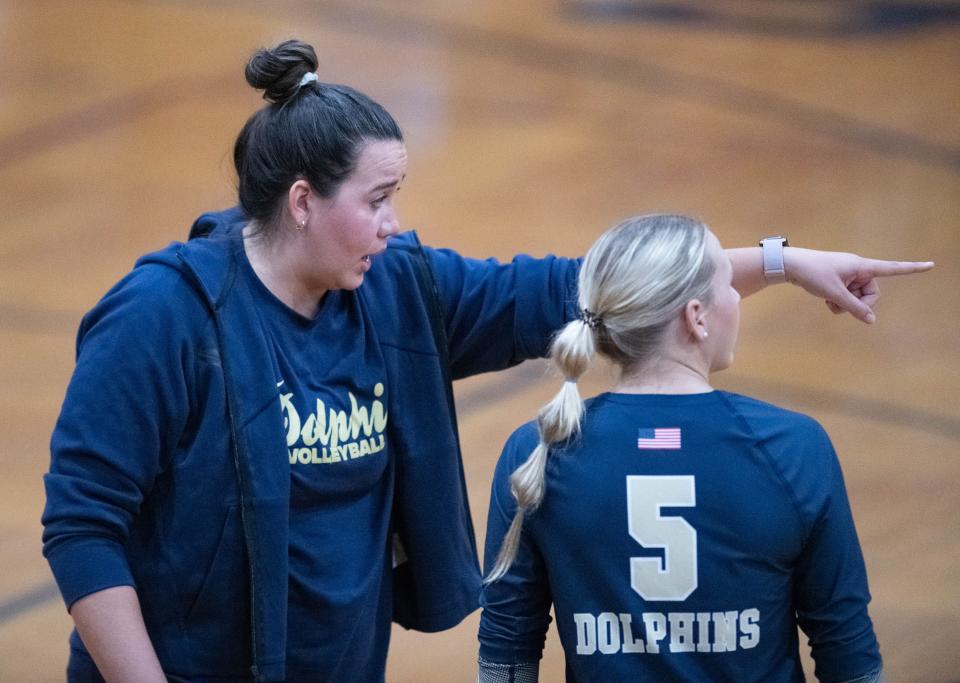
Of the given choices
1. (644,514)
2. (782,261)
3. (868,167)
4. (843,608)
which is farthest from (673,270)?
(868,167)

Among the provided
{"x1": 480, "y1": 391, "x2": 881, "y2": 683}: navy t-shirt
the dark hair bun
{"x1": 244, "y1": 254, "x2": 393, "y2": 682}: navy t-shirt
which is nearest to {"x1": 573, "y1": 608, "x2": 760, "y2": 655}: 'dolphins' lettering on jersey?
{"x1": 480, "y1": 391, "x2": 881, "y2": 683}: navy t-shirt

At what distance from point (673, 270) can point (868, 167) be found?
3.18 m

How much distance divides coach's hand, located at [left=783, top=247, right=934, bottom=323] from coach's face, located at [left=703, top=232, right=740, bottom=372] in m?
0.42

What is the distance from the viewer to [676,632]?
1386mm

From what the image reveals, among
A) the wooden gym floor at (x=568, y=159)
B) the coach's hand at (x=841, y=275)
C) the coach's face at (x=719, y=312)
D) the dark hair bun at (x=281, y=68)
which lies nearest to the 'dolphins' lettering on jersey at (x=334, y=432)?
the dark hair bun at (x=281, y=68)

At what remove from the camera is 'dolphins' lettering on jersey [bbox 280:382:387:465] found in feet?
5.57

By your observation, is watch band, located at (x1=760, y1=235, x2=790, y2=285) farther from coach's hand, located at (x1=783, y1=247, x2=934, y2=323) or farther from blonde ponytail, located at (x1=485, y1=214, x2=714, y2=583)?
blonde ponytail, located at (x1=485, y1=214, x2=714, y2=583)

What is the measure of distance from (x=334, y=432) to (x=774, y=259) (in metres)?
0.68

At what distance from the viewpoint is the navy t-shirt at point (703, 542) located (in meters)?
1.37

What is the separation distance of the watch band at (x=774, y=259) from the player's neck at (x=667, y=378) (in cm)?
50

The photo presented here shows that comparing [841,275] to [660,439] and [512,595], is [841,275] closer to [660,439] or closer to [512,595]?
[660,439]

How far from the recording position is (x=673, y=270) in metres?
1.41

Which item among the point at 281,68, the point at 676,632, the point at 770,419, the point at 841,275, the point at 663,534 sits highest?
the point at 281,68

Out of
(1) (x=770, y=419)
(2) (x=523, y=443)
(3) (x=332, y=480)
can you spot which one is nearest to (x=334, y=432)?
(3) (x=332, y=480)
